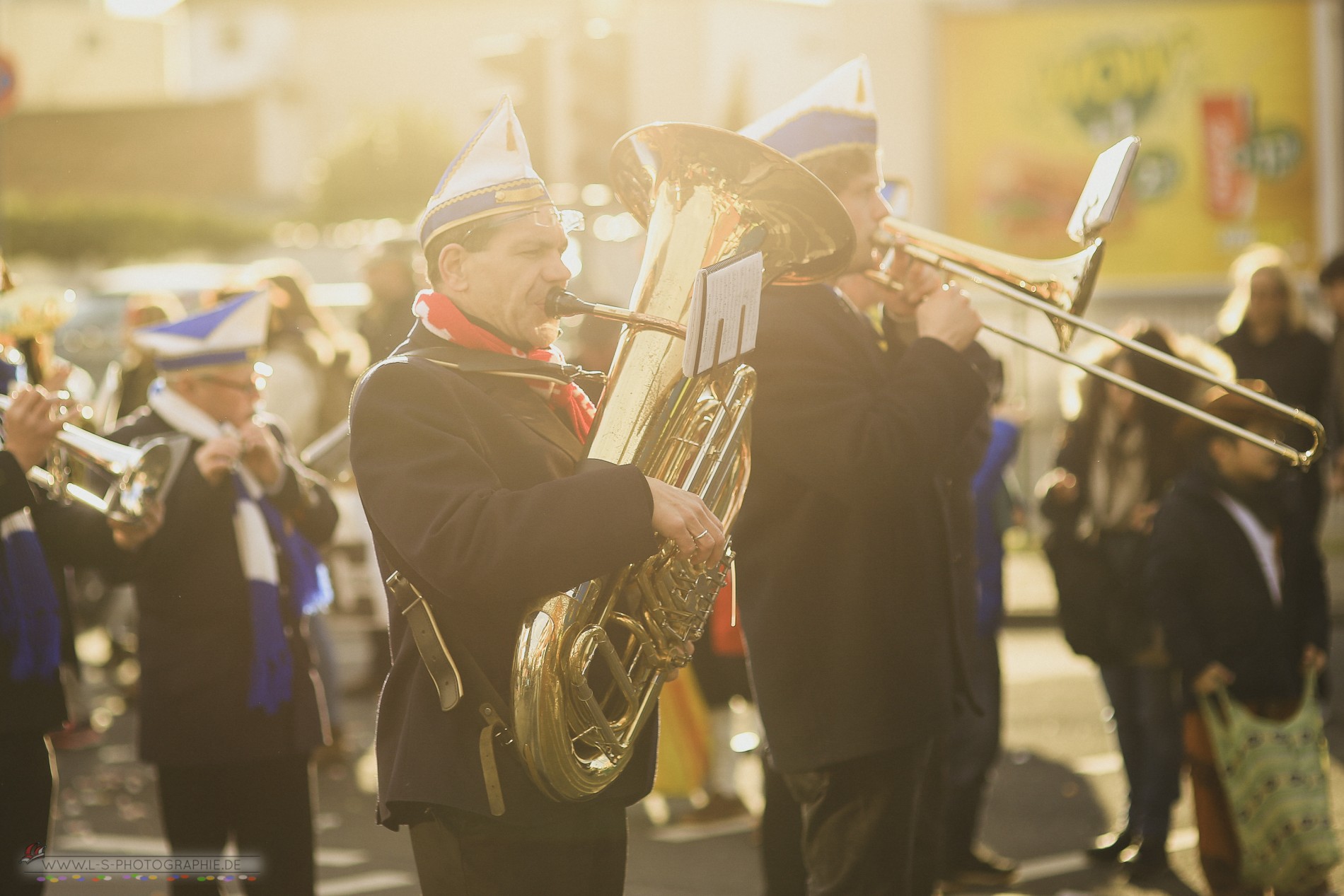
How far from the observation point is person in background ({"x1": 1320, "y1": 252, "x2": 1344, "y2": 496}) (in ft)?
24.2

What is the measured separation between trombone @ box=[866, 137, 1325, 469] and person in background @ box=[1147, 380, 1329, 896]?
132cm

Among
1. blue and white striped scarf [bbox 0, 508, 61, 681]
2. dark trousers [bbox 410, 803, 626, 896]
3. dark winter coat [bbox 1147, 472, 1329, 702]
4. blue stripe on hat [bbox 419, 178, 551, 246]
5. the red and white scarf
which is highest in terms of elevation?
blue stripe on hat [bbox 419, 178, 551, 246]

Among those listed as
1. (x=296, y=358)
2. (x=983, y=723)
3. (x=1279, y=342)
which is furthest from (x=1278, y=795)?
(x=296, y=358)

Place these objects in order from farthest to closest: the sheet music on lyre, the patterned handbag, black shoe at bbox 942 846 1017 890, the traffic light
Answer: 1. the traffic light
2. black shoe at bbox 942 846 1017 890
3. the patterned handbag
4. the sheet music on lyre

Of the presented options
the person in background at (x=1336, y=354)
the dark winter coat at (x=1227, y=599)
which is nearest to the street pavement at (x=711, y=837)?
the dark winter coat at (x=1227, y=599)

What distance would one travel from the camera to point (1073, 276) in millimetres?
3248

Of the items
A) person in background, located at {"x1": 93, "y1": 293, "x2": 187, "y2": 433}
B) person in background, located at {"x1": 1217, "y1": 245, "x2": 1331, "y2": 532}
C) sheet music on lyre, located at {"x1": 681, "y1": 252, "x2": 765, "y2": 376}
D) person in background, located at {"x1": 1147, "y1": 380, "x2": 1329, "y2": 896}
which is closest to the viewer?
sheet music on lyre, located at {"x1": 681, "y1": 252, "x2": 765, "y2": 376}

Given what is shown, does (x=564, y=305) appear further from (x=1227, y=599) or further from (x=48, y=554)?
(x=1227, y=599)

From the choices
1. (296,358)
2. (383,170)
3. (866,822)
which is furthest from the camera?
(383,170)

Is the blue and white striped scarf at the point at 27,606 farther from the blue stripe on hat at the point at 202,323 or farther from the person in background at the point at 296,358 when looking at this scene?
the person in background at the point at 296,358

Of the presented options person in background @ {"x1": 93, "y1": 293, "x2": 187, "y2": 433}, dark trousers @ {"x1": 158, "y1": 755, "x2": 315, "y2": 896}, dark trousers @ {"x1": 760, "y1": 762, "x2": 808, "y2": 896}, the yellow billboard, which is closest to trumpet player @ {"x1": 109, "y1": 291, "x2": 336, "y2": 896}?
dark trousers @ {"x1": 158, "y1": 755, "x2": 315, "y2": 896}

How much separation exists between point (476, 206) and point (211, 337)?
65.1 inches

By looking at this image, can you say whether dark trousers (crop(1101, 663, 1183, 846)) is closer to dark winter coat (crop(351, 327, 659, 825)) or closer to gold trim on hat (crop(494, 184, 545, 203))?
dark winter coat (crop(351, 327, 659, 825))

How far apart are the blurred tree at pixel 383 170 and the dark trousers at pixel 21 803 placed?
150 ft
